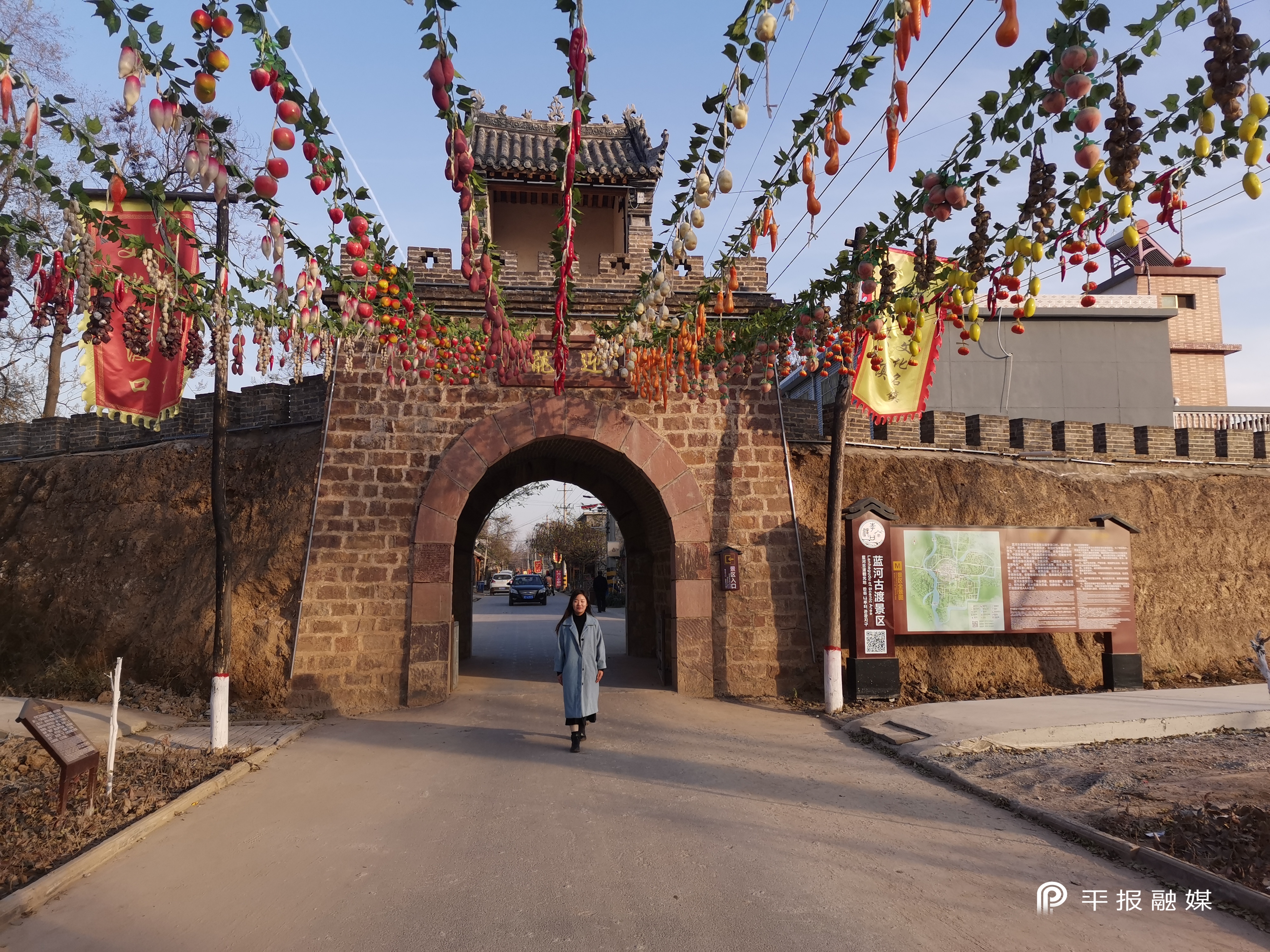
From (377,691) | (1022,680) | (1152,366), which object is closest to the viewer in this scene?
(377,691)

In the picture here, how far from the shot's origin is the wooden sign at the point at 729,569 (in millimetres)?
10312

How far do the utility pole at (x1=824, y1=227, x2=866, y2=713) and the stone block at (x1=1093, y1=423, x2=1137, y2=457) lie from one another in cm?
545

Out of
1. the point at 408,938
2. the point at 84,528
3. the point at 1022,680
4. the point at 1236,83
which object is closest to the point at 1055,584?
the point at 1022,680

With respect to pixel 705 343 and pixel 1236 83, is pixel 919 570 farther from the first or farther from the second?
pixel 1236 83

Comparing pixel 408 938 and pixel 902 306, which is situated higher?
pixel 902 306

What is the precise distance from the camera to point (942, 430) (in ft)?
39.4

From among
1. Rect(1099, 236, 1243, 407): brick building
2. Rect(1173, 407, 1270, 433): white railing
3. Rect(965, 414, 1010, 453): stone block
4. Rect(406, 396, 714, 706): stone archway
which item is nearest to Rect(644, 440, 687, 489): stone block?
Rect(406, 396, 714, 706): stone archway

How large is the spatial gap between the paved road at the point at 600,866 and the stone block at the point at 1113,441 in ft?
26.0

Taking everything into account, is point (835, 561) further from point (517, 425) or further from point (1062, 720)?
point (517, 425)

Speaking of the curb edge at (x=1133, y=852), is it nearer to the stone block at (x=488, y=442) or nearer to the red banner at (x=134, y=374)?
the stone block at (x=488, y=442)

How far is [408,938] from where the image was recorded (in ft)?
12.1

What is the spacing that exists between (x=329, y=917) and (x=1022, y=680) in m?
9.34

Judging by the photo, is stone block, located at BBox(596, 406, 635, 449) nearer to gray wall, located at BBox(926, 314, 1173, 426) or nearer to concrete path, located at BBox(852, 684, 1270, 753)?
concrete path, located at BBox(852, 684, 1270, 753)

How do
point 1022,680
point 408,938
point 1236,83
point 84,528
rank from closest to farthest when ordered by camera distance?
point 1236,83 < point 408,938 < point 1022,680 < point 84,528
